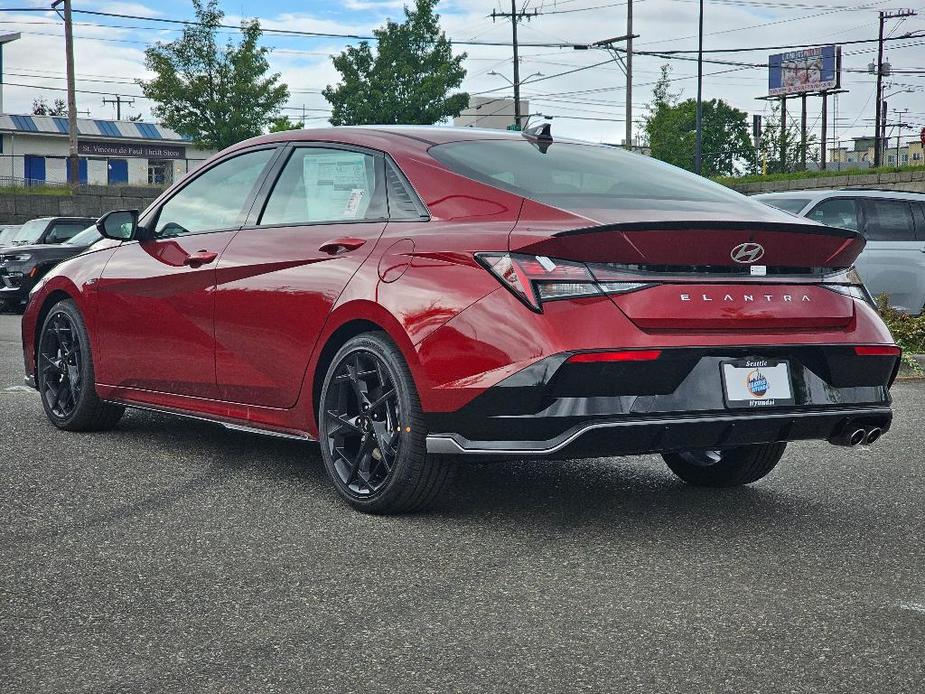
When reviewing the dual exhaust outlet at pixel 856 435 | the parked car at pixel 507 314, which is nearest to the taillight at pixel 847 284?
the parked car at pixel 507 314

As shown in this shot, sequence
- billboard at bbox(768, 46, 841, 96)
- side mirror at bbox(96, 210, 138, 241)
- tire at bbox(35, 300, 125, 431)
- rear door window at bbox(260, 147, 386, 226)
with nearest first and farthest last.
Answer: rear door window at bbox(260, 147, 386, 226), side mirror at bbox(96, 210, 138, 241), tire at bbox(35, 300, 125, 431), billboard at bbox(768, 46, 841, 96)

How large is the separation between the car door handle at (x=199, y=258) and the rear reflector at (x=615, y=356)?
2.17m

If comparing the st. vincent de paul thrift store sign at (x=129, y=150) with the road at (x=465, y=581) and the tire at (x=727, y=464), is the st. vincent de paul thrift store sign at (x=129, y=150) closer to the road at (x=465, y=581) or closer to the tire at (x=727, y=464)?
the road at (x=465, y=581)

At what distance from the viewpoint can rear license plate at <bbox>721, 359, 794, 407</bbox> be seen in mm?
4355

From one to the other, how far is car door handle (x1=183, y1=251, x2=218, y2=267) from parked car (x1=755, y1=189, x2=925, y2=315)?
326 inches

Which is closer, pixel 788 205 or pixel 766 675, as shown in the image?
pixel 766 675

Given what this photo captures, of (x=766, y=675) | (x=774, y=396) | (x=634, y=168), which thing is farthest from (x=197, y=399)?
(x=766, y=675)

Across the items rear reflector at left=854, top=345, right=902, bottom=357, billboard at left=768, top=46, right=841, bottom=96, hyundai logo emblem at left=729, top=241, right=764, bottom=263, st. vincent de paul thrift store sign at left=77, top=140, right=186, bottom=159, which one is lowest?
rear reflector at left=854, top=345, right=902, bottom=357

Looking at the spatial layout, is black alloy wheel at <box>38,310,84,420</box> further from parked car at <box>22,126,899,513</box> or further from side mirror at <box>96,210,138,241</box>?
parked car at <box>22,126,899,513</box>

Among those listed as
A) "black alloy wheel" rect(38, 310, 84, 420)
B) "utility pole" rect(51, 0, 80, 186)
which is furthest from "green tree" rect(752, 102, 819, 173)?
"black alloy wheel" rect(38, 310, 84, 420)

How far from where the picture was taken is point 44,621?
3.50 meters

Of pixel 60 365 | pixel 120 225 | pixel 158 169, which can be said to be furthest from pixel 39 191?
pixel 120 225

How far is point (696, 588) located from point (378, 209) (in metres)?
1.96

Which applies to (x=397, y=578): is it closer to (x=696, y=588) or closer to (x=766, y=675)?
(x=696, y=588)
